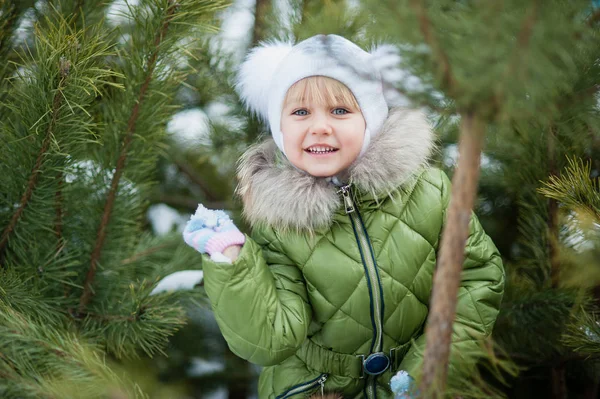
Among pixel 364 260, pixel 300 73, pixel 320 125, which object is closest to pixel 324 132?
pixel 320 125

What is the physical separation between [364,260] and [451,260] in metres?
0.58

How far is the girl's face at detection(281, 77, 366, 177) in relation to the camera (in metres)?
1.14

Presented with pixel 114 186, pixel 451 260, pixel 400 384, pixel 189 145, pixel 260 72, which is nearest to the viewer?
pixel 451 260

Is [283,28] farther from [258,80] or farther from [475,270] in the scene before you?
[475,270]

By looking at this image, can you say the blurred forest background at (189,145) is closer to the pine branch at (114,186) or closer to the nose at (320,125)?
the pine branch at (114,186)

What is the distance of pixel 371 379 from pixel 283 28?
0.84m

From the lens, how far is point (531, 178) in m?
1.24

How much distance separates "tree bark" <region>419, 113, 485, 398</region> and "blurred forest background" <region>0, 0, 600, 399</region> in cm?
3

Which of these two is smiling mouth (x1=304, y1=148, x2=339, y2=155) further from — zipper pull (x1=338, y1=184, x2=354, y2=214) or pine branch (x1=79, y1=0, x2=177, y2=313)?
pine branch (x1=79, y1=0, x2=177, y2=313)

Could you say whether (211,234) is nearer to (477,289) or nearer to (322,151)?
(322,151)

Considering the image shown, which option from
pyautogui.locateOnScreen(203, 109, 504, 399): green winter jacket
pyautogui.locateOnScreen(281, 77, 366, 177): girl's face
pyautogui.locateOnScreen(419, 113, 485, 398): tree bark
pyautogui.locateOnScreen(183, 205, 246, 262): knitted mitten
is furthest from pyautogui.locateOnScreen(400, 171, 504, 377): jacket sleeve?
pyautogui.locateOnScreen(419, 113, 485, 398): tree bark

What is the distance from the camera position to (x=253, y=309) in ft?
3.32

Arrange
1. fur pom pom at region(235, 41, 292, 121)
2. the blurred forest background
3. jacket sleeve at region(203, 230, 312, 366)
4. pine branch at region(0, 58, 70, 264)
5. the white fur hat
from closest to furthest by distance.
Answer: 1. the blurred forest background
2. pine branch at region(0, 58, 70, 264)
3. jacket sleeve at region(203, 230, 312, 366)
4. the white fur hat
5. fur pom pom at region(235, 41, 292, 121)

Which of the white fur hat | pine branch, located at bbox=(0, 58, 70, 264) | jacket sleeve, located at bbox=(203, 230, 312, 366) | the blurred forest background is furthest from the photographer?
the white fur hat
